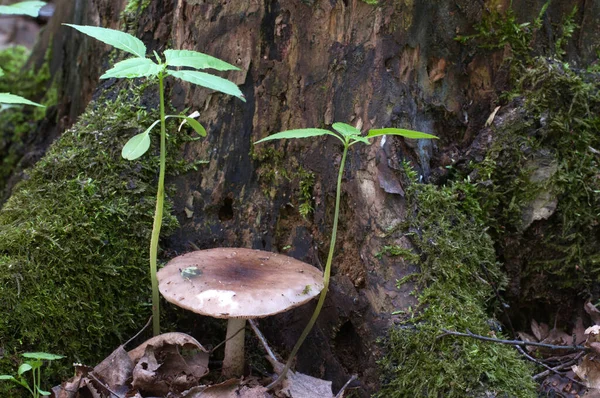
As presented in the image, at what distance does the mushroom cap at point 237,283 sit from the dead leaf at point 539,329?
167cm

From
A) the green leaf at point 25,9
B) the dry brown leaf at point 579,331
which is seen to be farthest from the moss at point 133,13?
the dry brown leaf at point 579,331

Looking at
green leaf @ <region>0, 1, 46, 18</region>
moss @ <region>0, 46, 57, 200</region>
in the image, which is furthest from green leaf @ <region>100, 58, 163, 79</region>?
moss @ <region>0, 46, 57, 200</region>

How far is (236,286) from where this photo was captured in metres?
2.38

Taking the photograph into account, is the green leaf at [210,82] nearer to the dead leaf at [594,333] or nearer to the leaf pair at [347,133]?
the leaf pair at [347,133]

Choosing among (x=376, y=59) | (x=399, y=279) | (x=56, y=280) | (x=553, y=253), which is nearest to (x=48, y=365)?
(x=56, y=280)

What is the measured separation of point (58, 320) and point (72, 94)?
2917 mm

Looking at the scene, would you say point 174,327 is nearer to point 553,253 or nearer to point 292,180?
point 292,180

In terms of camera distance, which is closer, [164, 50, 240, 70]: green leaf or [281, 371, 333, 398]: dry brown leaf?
[164, 50, 240, 70]: green leaf

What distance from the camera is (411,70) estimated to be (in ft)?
10.5

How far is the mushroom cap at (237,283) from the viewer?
2281 mm

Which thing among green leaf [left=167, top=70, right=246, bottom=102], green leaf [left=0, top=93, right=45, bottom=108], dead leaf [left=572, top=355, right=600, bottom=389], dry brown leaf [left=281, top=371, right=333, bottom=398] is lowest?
dry brown leaf [left=281, top=371, right=333, bottom=398]

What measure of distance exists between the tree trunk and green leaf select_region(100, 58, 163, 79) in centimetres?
112

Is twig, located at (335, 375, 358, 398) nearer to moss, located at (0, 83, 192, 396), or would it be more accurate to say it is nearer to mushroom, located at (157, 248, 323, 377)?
mushroom, located at (157, 248, 323, 377)

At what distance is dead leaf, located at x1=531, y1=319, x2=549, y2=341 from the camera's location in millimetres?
3510
